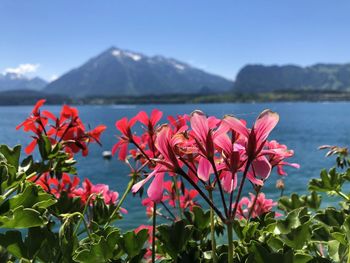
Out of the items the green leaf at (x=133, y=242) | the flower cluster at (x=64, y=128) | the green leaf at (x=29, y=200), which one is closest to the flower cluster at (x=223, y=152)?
the green leaf at (x=133, y=242)

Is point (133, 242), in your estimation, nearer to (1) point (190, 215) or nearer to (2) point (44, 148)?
(1) point (190, 215)

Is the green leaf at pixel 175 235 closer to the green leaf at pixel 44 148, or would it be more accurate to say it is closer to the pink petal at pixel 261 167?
the pink petal at pixel 261 167

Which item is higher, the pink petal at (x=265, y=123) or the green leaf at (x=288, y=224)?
the pink petal at (x=265, y=123)

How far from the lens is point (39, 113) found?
8.76 ft

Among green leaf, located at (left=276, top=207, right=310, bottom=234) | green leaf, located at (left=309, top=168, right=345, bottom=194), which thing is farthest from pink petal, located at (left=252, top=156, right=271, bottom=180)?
green leaf, located at (left=309, top=168, right=345, bottom=194)

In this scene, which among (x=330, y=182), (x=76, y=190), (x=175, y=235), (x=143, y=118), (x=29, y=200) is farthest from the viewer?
(x=76, y=190)

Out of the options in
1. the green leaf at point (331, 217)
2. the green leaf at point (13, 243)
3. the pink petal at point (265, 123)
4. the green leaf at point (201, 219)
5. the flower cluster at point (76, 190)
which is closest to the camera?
the pink petal at point (265, 123)

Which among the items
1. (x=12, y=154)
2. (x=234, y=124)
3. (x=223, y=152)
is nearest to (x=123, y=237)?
(x=223, y=152)

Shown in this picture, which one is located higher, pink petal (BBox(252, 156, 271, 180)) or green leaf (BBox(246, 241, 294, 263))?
pink petal (BBox(252, 156, 271, 180))

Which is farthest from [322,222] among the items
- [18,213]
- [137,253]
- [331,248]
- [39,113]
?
[39,113]

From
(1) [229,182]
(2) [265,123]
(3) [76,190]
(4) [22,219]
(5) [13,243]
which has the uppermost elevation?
(2) [265,123]

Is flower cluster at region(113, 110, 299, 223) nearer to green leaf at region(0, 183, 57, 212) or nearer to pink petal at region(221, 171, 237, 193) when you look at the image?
pink petal at region(221, 171, 237, 193)

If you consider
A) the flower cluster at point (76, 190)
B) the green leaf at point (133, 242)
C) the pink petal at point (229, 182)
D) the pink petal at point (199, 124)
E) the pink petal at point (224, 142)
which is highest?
the pink petal at point (199, 124)

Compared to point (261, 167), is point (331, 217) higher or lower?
lower
